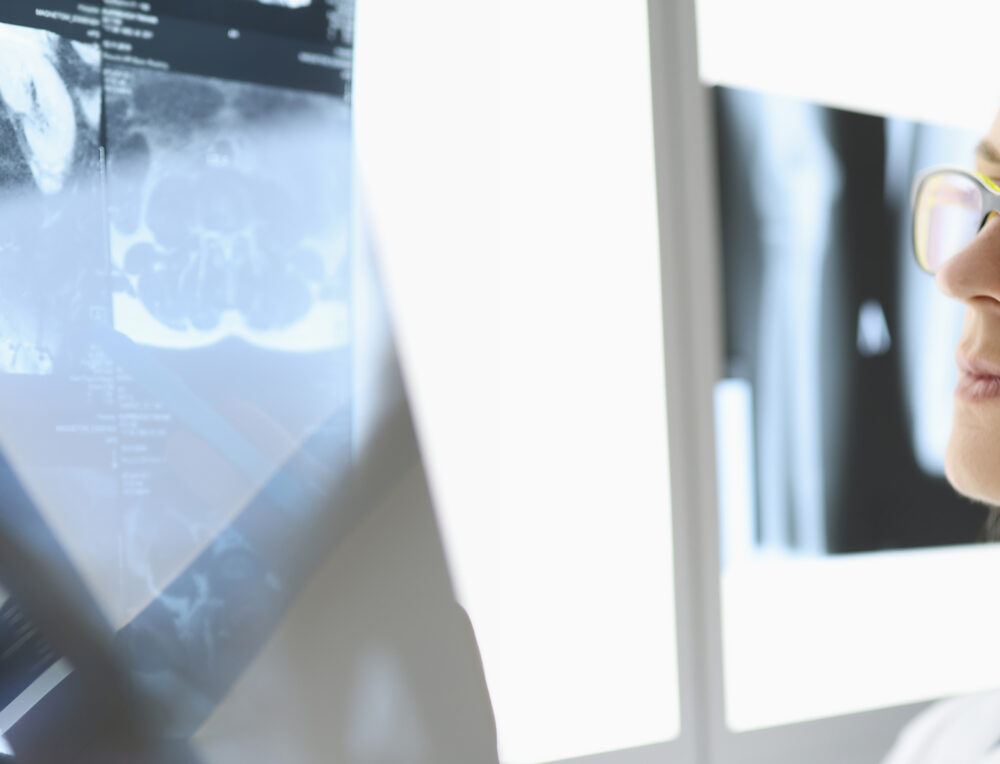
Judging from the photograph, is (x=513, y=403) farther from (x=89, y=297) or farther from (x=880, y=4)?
(x=880, y=4)

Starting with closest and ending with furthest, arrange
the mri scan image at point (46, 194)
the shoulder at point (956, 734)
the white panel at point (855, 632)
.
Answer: the mri scan image at point (46, 194)
the shoulder at point (956, 734)
the white panel at point (855, 632)

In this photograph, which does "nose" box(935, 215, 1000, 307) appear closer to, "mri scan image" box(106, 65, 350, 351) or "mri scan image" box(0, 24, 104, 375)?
"mri scan image" box(106, 65, 350, 351)

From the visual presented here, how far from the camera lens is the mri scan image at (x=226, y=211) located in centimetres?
67

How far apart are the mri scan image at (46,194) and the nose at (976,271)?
0.68 meters

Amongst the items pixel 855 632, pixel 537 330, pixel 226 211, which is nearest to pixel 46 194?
pixel 226 211

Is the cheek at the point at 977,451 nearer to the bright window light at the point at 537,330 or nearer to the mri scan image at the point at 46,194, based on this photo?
the bright window light at the point at 537,330

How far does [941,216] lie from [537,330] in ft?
1.37

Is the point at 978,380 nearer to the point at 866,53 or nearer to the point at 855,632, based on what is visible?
the point at 855,632

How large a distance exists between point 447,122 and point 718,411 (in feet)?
1.46

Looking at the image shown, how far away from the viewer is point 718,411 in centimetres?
99

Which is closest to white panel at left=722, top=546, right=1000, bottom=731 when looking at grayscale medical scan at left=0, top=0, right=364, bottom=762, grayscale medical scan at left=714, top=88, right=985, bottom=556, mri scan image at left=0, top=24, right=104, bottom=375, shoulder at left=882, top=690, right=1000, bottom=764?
grayscale medical scan at left=714, top=88, right=985, bottom=556

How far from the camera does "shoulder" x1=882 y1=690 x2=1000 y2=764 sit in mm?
793

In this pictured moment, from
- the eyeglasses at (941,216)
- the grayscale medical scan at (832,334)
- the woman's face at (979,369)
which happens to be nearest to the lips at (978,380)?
the woman's face at (979,369)

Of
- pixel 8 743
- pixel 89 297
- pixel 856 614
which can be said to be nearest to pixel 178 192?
pixel 89 297
